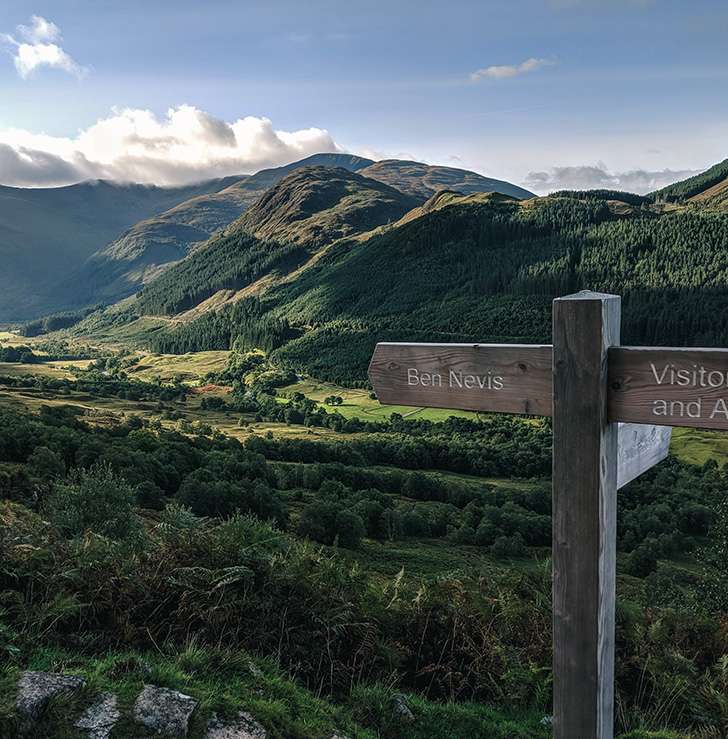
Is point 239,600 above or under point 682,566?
above

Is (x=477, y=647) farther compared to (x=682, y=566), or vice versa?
(x=682, y=566)

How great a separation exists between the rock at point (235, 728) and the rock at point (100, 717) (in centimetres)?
54

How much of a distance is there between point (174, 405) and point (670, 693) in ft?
426

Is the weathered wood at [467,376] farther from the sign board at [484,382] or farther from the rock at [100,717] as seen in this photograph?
the rock at [100,717]

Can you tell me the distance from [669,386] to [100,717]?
11.9 feet

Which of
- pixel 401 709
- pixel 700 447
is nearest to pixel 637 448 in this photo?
pixel 401 709

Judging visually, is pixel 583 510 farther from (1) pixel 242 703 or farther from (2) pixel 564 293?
(2) pixel 564 293

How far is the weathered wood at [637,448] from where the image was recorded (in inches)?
130

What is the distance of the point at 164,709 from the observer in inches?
136

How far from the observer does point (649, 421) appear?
302 cm

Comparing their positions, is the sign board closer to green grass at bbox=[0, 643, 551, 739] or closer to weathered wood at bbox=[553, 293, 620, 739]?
weathered wood at bbox=[553, 293, 620, 739]

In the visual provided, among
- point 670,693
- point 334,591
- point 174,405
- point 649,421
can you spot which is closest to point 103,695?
point 334,591

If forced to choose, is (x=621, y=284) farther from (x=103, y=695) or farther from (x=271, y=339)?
(x=103, y=695)

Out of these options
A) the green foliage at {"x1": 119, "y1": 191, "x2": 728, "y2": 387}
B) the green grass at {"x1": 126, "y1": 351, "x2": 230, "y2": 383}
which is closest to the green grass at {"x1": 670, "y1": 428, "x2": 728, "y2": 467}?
the green foliage at {"x1": 119, "y1": 191, "x2": 728, "y2": 387}
